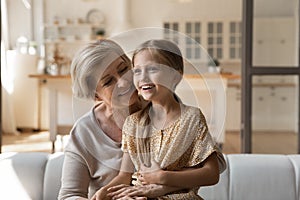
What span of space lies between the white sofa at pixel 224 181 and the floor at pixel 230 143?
79 cm

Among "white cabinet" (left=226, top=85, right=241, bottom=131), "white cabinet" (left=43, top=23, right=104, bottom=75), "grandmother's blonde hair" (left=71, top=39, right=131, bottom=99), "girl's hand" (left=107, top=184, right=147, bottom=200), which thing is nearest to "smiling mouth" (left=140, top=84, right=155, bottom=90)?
"grandmother's blonde hair" (left=71, top=39, right=131, bottom=99)

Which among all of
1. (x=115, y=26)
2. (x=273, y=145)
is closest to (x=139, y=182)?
(x=273, y=145)

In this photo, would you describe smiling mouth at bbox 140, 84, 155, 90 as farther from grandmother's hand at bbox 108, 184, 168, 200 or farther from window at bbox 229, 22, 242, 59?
window at bbox 229, 22, 242, 59

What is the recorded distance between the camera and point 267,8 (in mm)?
3650

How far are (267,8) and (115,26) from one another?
5.11 m

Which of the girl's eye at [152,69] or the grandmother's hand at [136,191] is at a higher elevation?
the girl's eye at [152,69]

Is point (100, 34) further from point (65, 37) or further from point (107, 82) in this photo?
point (107, 82)

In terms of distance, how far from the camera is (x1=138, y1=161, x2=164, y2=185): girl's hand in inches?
39.0

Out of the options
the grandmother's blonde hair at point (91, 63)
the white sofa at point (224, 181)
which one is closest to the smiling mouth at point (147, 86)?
the grandmother's blonde hair at point (91, 63)

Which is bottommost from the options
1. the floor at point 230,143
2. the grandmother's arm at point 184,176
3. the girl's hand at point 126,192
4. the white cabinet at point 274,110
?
the floor at point 230,143

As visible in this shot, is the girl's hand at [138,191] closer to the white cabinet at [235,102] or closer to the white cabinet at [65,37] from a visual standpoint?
the white cabinet at [235,102]

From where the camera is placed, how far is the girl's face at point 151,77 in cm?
98

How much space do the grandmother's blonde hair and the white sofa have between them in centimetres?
62

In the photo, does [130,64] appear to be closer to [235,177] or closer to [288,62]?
[235,177]
